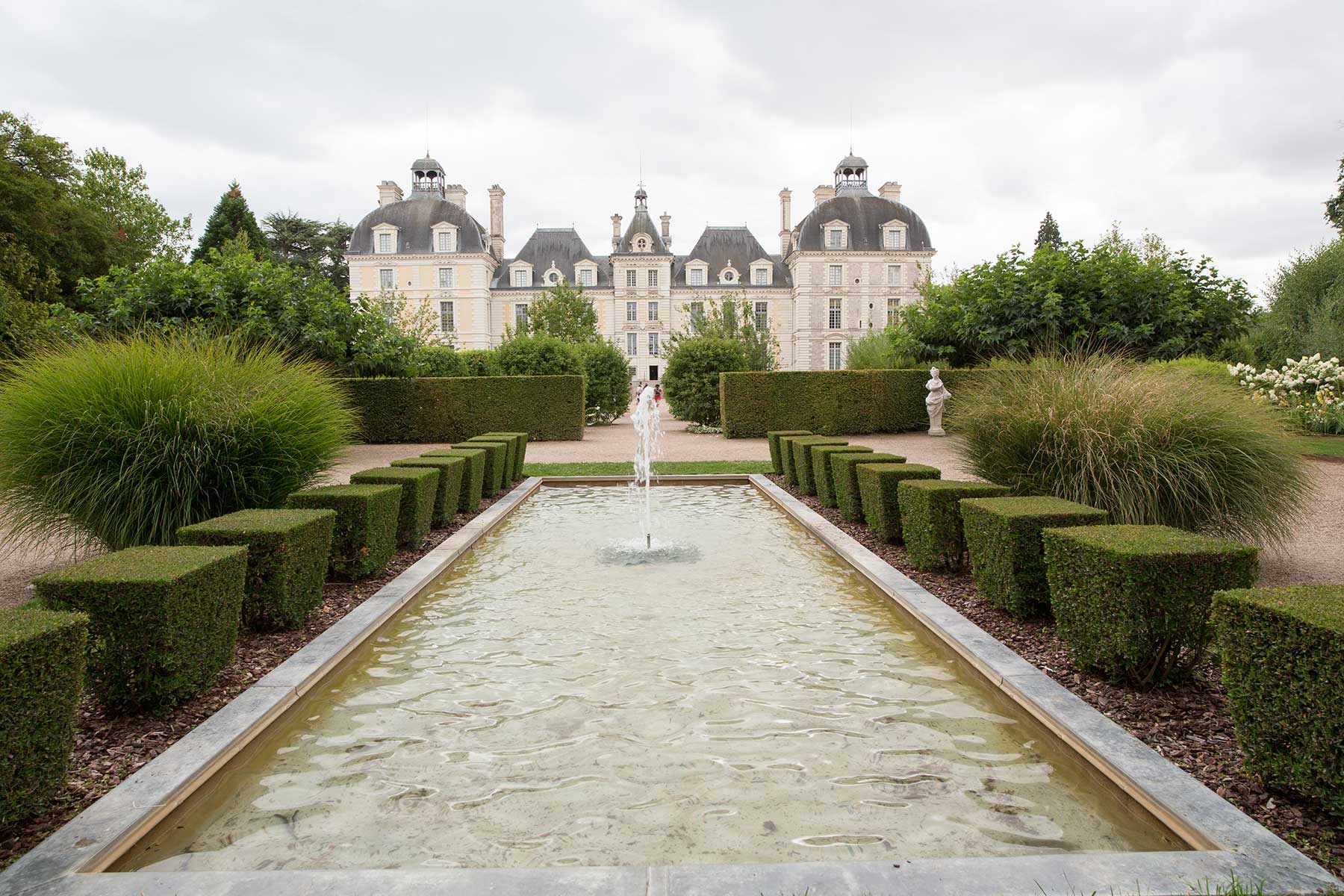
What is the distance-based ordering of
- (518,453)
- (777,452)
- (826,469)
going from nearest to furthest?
1. (826,469)
2. (518,453)
3. (777,452)

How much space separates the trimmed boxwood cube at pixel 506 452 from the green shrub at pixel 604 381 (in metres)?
8.78

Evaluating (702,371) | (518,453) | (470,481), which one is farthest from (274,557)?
(702,371)

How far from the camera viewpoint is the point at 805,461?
891 centimetres

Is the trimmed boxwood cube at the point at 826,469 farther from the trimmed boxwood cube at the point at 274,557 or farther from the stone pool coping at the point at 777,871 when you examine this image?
the stone pool coping at the point at 777,871

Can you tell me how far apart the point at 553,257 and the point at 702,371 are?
3235cm

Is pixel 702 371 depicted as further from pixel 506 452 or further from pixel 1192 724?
pixel 1192 724

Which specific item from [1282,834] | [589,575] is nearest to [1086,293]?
[589,575]

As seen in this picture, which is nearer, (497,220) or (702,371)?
(702,371)

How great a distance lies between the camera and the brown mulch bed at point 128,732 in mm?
2197

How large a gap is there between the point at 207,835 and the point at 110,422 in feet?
11.0

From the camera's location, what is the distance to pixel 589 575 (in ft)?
17.3

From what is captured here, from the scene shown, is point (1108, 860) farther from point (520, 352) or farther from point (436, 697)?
point (520, 352)

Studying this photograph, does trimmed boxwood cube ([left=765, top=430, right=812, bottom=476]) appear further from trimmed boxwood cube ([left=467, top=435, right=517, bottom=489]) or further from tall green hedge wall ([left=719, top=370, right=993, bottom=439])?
tall green hedge wall ([left=719, top=370, right=993, bottom=439])

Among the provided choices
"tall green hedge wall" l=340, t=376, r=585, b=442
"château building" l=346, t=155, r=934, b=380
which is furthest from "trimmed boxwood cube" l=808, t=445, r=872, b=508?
"château building" l=346, t=155, r=934, b=380
